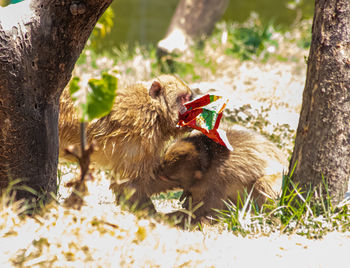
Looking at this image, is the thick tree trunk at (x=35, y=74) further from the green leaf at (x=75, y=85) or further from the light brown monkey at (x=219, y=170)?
the light brown monkey at (x=219, y=170)

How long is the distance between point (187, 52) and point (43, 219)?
5.91 m

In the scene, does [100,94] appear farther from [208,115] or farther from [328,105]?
[328,105]

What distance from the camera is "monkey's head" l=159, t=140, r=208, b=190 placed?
318cm

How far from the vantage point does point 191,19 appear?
318 inches

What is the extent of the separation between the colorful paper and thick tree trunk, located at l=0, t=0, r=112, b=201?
91cm

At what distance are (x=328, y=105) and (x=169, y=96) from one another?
110 centimetres

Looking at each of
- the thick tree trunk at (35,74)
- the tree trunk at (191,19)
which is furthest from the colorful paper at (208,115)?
the tree trunk at (191,19)

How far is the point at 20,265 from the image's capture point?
1.83 m

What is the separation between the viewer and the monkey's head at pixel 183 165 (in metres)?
3.18

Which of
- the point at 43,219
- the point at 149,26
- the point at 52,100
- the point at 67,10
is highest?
the point at 149,26

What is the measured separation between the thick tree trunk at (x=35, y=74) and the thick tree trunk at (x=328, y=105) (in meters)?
1.36

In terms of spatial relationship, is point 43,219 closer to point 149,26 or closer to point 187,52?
point 187,52

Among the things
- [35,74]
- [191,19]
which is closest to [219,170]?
[35,74]

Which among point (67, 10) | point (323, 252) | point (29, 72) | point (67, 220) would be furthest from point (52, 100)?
point (323, 252)
